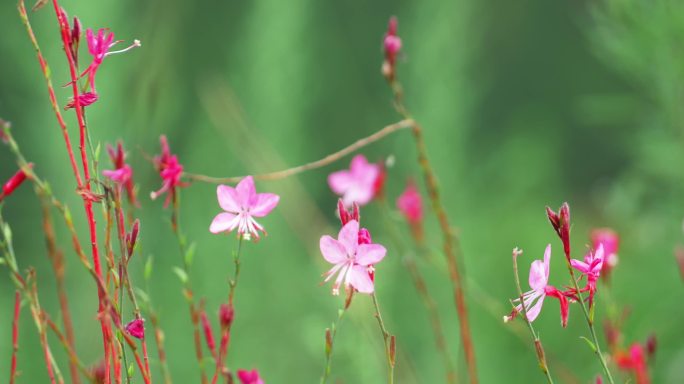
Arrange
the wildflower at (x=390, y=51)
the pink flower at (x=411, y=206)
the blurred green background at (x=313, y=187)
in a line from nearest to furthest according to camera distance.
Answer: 1. the wildflower at (x=390, y=51)
2. the pink flower at (x=411, y=206)
3. the blurred green background at (x=313, y=187)

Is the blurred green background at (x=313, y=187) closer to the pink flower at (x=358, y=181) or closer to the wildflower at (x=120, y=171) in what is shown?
the pink flower at (x=358, y=181)

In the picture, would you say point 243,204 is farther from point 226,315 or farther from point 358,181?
point 358,181

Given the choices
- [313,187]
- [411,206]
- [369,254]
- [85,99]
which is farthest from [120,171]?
[313,187]

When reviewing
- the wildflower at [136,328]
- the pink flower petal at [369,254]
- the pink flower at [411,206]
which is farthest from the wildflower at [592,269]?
the pink flower at [411,206]

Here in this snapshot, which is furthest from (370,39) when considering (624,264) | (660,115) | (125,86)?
(660,115)

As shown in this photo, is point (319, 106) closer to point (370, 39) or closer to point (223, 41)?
point (223, 41)
